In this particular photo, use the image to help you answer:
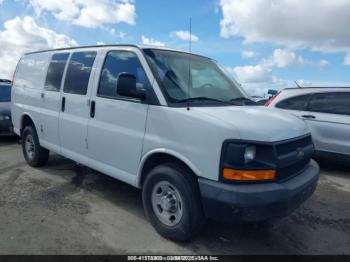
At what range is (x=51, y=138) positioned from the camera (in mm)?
5707

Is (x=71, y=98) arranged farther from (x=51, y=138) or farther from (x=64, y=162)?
(x=64, y=162)

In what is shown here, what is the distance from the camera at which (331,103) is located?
7.04 metres

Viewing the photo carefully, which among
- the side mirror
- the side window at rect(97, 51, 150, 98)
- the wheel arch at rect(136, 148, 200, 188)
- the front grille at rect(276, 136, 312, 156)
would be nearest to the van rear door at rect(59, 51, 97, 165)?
the side window at rect(97, 51, 150, 98)

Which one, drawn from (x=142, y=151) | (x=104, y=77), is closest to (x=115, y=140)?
(x=142, y=151)

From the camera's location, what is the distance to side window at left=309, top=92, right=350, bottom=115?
271 inches

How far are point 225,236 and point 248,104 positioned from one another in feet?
5.38

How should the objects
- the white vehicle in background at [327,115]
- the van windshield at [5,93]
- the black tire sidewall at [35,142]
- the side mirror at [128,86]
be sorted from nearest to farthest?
the side mirror at [128,86] → the black tire sidewall at [35,142] → the white vehicle in background at [327,115] → the van windshield at [5,93]

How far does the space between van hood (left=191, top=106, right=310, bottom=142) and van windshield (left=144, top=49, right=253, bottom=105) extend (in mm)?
307

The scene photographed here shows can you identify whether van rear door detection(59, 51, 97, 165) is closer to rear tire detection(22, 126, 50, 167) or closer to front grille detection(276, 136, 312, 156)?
rear tire detection(22, 126, 50, 167)

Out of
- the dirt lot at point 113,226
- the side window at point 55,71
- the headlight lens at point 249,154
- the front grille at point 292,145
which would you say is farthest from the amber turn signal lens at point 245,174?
the side window at point 55,71

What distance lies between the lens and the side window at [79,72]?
488cm

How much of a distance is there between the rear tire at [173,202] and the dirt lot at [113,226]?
180 millimetres

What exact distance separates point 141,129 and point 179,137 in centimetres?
61

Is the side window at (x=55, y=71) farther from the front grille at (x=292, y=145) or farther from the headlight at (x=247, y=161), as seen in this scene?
the front grille at (x=292, y=145)
